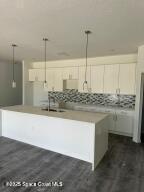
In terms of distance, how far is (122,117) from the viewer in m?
4.76

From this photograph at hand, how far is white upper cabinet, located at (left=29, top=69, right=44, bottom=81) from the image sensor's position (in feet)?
21.4

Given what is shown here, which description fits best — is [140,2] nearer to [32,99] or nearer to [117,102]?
[117,102]

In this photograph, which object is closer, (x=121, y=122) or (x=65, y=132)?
(x=65, y=132)

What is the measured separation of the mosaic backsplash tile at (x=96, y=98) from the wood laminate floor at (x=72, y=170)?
1750mm

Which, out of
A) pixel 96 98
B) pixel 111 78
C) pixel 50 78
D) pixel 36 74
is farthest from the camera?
pixel 36 74

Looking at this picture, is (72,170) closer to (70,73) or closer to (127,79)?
(127,79)

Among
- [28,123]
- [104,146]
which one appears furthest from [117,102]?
[28,123]

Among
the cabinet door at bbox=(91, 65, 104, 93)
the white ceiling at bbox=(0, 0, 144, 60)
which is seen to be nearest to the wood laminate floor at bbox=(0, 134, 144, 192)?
the cabinet door at bbox=(91, 65, 104, 93)

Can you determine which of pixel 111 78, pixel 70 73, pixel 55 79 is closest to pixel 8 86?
pixel 55 79

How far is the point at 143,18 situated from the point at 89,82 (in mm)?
3179

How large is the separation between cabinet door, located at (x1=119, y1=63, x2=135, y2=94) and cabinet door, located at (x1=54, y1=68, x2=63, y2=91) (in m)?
2.37

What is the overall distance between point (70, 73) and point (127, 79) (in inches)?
84.9

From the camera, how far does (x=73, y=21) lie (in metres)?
2.60

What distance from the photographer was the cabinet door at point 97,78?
5.21m
